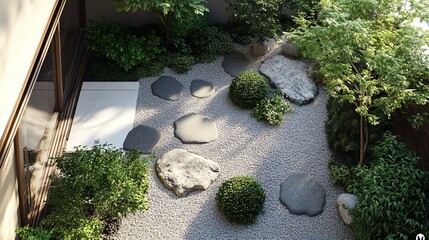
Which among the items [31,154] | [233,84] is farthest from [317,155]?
[31,154]

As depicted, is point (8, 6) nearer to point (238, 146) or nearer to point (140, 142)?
point (140, 142)

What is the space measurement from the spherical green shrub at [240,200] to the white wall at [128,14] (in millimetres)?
Answer: 4397

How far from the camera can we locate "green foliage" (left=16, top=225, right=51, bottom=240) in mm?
7254

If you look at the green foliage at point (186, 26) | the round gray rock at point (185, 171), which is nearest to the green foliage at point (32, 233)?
the round gray rock at point (185, 171)

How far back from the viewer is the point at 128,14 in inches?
463

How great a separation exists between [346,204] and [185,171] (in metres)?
2.37

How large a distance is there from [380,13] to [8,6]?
16.7 feet

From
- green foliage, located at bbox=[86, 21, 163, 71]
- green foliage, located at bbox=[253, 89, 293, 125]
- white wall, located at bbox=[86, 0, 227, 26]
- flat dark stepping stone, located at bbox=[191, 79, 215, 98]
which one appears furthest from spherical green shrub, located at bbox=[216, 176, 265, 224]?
white wall, located at bbox=[86, 0, 227, 26]

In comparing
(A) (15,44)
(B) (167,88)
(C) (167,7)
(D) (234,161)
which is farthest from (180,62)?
(A) (15,44)

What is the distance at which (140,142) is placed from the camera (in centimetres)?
961

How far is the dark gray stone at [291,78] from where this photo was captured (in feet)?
34.7

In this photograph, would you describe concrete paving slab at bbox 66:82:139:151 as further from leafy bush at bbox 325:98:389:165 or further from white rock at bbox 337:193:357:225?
white rock at bbox 337:193:357:225

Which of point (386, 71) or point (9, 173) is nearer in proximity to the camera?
point (9, 173)

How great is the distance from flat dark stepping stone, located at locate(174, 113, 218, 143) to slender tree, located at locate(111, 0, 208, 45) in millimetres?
1746
